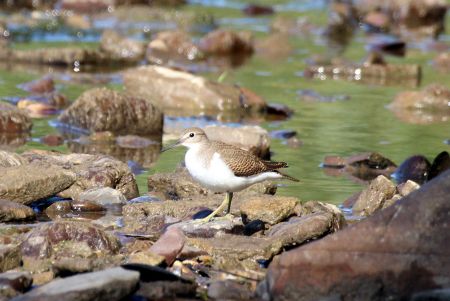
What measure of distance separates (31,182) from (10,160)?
51.7 inches

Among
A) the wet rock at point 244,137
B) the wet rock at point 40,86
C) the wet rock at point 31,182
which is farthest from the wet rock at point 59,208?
the wet rock at point 40,86

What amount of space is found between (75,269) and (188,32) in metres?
17.8

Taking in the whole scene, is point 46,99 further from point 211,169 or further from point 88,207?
point 211,169

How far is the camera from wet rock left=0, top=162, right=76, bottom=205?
1075cm

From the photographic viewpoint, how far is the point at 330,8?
28.0 m

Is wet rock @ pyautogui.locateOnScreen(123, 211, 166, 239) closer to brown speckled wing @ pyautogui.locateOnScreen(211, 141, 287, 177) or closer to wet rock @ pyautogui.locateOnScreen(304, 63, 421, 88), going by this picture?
brown speckled wing @ pyautogui.locateOnScreen(211, 141, 287, 177)

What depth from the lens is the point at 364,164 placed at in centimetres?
1413

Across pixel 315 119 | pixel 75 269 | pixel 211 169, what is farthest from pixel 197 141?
pixel 315 119

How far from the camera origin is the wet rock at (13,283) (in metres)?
7.91

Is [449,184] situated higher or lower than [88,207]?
higher

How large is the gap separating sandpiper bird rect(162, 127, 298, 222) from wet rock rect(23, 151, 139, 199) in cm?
178

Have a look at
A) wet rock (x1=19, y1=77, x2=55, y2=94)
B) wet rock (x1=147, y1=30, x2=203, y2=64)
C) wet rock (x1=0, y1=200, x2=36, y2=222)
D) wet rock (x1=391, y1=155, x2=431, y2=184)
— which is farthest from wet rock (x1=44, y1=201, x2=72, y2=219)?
wet rock (x1=147, y1=30, x2=203, y2=64)

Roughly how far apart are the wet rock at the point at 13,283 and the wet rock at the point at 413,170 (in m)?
6.46

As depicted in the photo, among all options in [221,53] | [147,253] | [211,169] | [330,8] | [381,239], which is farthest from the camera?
[330,8]
